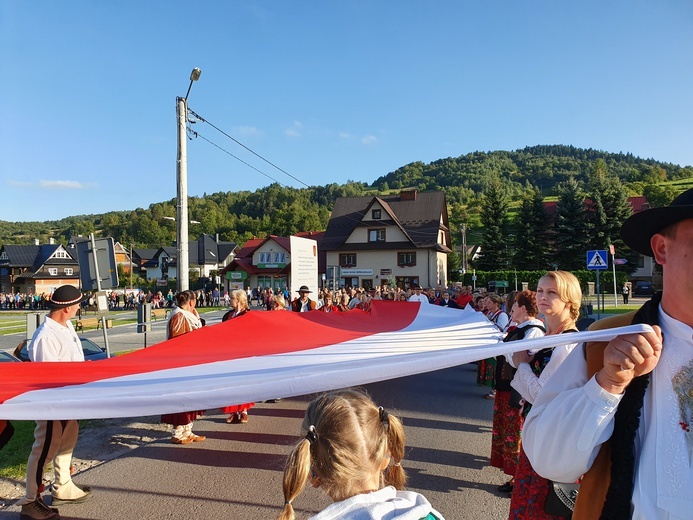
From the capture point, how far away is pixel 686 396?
4.58ft

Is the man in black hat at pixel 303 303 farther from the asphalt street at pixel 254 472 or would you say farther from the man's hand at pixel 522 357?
the man's hand at pixel 522 357

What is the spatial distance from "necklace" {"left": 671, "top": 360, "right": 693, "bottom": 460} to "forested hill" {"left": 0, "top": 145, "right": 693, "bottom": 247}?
45.7 m

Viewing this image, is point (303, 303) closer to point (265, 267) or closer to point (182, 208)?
point (182, 208)

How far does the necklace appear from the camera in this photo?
1383 mm

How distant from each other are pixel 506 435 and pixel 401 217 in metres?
47.7

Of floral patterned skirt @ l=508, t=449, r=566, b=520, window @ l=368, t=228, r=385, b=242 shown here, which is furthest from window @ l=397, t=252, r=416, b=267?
floral patterned skirt @ l=508, t=449, r=566, b=520

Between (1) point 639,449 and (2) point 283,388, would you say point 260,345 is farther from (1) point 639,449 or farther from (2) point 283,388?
(1) point 639,449

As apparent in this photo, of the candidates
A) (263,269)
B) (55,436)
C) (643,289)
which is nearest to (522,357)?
(55,436)

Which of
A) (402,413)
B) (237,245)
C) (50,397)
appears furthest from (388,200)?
(50,397)

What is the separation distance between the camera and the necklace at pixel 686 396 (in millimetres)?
1383

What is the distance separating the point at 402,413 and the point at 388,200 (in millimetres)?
47943

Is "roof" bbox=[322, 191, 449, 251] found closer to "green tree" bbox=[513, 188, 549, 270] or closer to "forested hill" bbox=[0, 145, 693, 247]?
"forested hill" bbox=[0, 145, 693, 247]

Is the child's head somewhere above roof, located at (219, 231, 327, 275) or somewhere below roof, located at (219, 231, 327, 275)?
below

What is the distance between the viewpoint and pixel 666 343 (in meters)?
1.46
